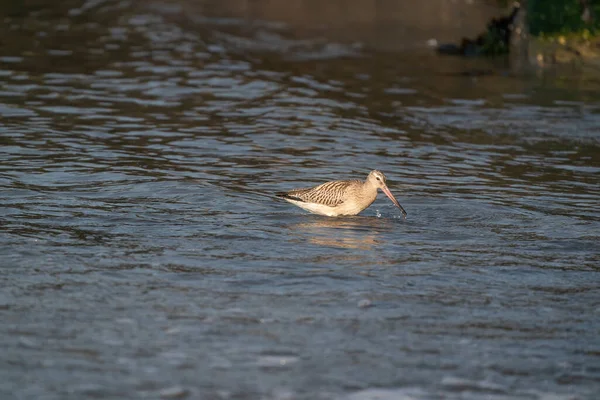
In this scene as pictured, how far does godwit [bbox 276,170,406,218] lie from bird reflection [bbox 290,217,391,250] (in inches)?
6.8

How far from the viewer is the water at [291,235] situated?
912cm

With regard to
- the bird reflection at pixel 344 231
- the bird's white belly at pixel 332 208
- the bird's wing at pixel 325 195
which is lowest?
the bird reflection at pixel 344 231

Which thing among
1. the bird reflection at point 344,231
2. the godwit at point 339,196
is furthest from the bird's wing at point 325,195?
the bird reflection at point 344,231

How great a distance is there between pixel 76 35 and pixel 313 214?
61.2ft

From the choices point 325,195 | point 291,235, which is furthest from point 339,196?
point 291,235

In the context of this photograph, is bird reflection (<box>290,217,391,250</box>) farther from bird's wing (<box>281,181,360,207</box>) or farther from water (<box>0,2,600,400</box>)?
bird's wing (<box>281,181,360,207</box>)

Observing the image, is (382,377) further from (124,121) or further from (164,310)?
(124,121)

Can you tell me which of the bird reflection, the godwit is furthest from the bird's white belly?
the bird reflection

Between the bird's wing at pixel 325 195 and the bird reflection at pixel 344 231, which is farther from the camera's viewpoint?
the bird's wing at pixel 325 195

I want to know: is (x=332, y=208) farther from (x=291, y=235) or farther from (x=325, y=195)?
(x=291, y=235)

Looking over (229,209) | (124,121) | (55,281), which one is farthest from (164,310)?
(124,121)

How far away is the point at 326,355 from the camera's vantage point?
9336mm

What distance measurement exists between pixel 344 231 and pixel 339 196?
597mm

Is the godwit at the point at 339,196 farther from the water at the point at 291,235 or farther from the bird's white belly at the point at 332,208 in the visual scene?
the water at the point at 291,235
